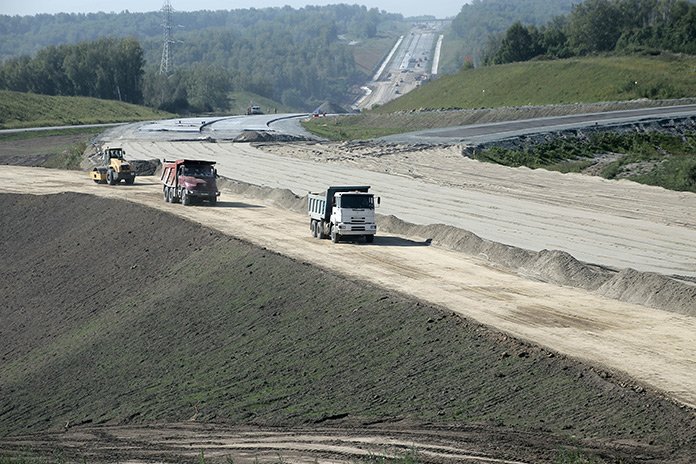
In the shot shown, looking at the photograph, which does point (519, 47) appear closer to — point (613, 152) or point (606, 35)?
point (606, 35)

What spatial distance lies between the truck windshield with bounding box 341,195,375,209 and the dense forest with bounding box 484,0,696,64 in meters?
97.1

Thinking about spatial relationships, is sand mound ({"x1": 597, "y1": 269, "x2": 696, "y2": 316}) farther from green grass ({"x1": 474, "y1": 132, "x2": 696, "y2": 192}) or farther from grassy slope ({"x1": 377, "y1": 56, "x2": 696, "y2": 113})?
grassy slope ({"x1": 377, "y1": 56, "x2": 696, "y2": 113})

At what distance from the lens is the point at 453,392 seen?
2386 centimetres

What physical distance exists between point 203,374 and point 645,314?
11.8 meters

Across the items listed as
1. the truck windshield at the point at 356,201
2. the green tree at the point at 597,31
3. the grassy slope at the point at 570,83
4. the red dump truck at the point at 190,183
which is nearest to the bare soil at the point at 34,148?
the red dump truck at the point at 190,183

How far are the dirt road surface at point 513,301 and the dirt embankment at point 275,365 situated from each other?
1146 millimetres

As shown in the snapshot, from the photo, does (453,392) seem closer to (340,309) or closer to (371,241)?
(340,309)

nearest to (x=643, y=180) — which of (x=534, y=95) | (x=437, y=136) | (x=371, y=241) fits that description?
(x=371, y=241)

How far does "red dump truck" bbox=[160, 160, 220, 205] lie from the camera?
58000 mm

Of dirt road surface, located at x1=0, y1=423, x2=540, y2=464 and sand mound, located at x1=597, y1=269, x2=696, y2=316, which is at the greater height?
sand mound, located at x1=597, y1=269, x2=696, y2=316

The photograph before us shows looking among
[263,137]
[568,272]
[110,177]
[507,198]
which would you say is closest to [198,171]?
[110,177]

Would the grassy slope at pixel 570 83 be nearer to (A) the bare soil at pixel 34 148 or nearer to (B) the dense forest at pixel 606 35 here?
(B) the dense forest at pixel 606 35

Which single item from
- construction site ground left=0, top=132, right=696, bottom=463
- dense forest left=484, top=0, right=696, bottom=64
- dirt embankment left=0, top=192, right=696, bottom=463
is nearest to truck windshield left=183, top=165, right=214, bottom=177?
dirt embankment left=0, top=192, right=696, bottom=463

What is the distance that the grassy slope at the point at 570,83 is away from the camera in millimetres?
115000
